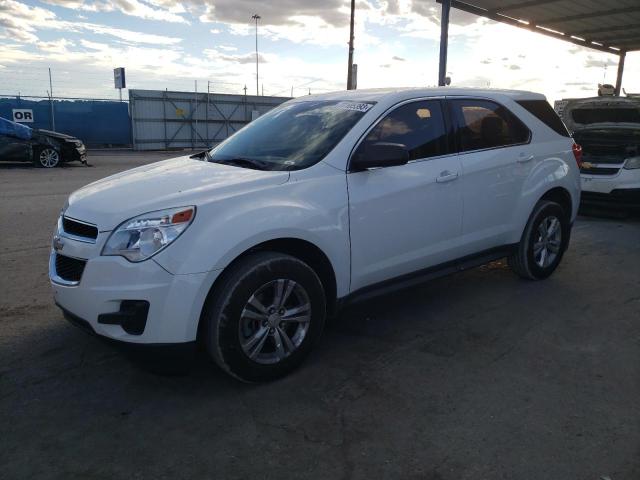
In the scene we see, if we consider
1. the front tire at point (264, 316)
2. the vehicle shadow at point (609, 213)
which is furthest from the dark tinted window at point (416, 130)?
the vehicle shadow at point (609, 213)

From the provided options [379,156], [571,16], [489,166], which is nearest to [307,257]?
[379,156]

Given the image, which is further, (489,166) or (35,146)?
(35,146)

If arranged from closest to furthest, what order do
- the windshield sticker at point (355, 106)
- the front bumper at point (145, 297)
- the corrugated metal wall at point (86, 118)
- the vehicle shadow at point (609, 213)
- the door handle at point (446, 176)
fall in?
the front bumper at point (145, 297) → the windshield sticker at point (355, 106) → the door handle at point (446, 176) → the vehicle shadow at point (609, 213) → the corrugated metal wall at point (86, 118)

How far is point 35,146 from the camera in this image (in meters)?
15.4

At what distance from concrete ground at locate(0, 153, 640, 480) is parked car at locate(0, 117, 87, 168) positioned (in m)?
12.2

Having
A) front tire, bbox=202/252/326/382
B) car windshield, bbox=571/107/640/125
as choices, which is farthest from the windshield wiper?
car windshield, bbox=571/107/640/125

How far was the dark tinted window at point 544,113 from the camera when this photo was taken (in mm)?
5115

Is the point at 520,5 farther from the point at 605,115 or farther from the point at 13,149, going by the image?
the point at 13,149

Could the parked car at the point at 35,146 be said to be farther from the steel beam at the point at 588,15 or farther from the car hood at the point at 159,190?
the steel beam at the point at 588,15

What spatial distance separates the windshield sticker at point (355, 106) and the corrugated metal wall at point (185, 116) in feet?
76.9

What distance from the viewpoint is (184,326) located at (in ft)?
9.57

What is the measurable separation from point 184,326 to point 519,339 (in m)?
2.44

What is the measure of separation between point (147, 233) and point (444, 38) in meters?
12.6

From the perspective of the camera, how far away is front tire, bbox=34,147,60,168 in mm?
15539
